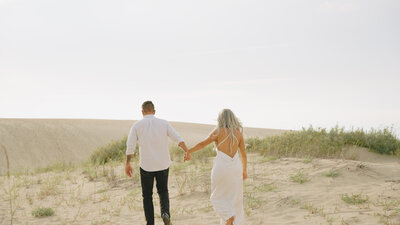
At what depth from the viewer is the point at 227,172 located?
5297mm

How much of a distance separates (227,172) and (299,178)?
4.44 m

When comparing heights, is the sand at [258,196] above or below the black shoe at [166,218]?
below

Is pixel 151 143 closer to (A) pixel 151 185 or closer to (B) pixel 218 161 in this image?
(A) pixel 151 185

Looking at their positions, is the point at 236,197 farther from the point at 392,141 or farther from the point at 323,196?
the point at 392,141

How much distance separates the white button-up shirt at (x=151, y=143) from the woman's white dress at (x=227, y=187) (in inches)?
35.0

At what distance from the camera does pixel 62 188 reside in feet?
34.1

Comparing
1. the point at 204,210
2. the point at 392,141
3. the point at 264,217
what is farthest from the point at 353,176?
the point at 392,141

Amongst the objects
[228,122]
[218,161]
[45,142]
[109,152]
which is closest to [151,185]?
[218,161]

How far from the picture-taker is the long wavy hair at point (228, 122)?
5324 millimetres

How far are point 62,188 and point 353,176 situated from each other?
8010 mm

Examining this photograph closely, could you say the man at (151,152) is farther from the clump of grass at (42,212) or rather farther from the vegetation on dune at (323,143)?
the vegetation on dune at (323,143)

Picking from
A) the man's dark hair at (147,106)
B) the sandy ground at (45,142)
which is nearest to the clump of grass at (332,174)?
the man's dark hair at (147,106)

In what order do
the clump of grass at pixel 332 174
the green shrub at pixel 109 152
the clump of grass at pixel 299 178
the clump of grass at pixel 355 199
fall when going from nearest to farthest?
the clump of grass at pixel 355 199, the clump of grass at pixel 299 178, the clump of grass at pixel 332 174, the green shrub at pixel 109 152

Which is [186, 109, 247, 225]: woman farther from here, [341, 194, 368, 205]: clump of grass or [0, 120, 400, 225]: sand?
[341, 194, 368, 205]: clump of grass
